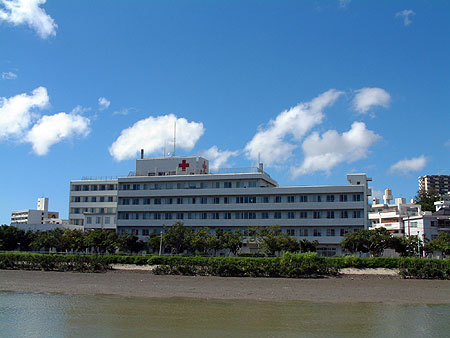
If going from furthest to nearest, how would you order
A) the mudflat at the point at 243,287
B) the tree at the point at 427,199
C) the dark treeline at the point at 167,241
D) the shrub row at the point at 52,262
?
the tree at the point at 427,199
the dark treeline at the point at 167,241
the shrub row at the point at 52,262
the mudflat at the point at 243,287

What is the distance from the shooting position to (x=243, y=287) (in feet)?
174

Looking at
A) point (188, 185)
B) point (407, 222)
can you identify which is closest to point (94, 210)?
point (188, 185)

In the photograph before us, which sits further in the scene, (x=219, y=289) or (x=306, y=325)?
(x=219, y=289)

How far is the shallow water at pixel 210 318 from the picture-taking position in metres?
29.9

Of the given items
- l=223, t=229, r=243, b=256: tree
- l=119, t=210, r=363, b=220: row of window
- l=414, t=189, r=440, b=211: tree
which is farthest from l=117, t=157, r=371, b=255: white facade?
l=414, t=189, r=440, b=211: tree

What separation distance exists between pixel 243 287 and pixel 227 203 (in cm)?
4319

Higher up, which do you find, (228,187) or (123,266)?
(228,187)

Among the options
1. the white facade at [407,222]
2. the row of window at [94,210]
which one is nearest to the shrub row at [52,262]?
the row of window at [94,210]

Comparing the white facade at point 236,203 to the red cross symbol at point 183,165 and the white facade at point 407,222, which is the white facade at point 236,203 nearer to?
the red cross symbol at point 183,165

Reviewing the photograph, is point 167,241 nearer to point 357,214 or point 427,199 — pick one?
point 357,214

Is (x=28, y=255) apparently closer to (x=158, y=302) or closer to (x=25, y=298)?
(x=25, y=298)

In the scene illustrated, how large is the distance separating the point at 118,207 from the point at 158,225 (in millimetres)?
10284

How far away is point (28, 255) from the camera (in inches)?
2867

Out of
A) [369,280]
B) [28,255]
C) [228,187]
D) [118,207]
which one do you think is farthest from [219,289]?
[118,207]
